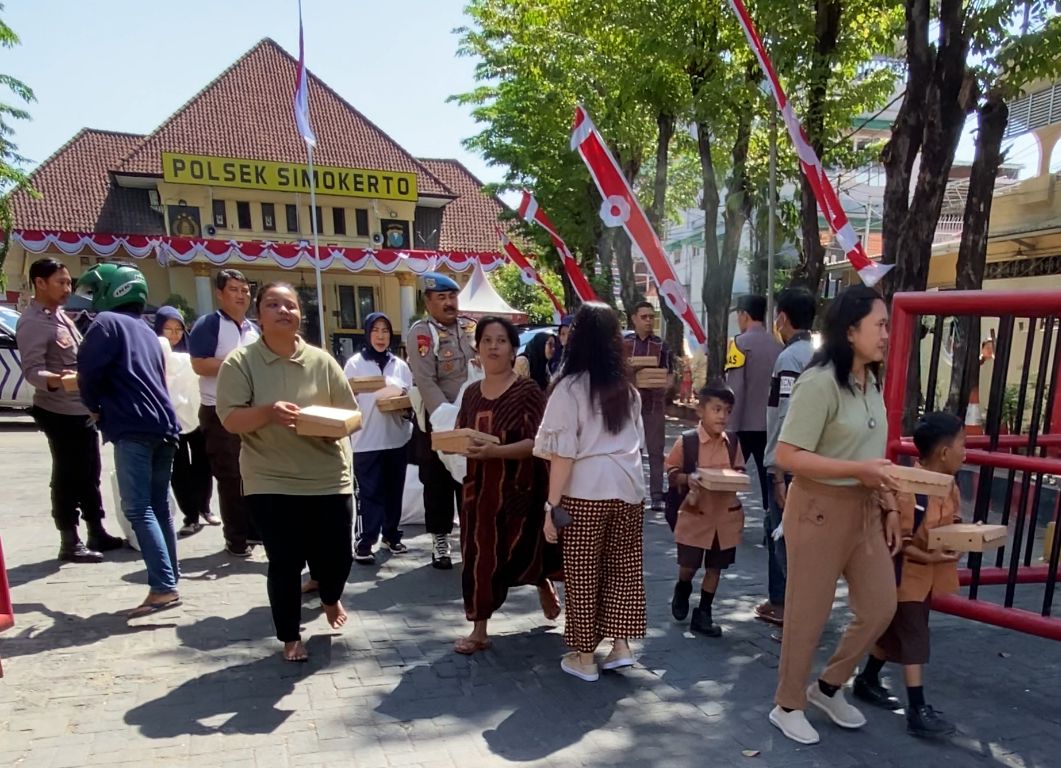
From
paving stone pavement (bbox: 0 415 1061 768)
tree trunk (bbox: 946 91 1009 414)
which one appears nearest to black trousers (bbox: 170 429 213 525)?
paving stone pavement (bbox: 0 415 1061 768)

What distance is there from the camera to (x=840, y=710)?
2867mm

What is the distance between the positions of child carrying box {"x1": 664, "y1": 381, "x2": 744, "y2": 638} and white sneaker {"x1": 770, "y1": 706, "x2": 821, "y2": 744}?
926mm

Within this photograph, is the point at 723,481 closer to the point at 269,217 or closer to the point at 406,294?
the point at 406,294

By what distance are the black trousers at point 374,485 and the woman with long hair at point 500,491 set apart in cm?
138

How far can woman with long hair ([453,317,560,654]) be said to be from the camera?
3.48 metres

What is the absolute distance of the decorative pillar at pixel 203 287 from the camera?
23.5 m

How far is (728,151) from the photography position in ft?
38.7

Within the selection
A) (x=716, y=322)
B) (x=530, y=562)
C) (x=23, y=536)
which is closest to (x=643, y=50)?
(x=716, y=322)

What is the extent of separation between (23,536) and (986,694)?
20.6 ft

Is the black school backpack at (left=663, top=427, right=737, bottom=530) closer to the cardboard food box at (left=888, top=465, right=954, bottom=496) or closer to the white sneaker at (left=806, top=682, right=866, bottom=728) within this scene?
the white sneaker at (left=806, top=682, right=866, bottom=728)

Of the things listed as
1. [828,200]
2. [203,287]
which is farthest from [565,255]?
[203,287]

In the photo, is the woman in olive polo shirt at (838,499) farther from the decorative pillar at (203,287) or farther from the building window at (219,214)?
the building window at (219,214)

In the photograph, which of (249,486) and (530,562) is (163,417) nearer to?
(249,486)

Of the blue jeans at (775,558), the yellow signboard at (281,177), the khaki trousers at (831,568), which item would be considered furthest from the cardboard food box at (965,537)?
the yellow signboard at (281,177)
